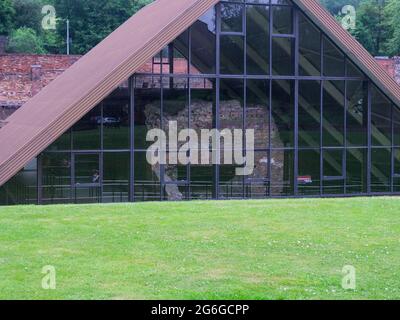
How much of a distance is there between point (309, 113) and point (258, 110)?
1824mm

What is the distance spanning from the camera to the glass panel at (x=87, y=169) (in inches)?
899

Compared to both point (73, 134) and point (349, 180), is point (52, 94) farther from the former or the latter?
point (349, 180)

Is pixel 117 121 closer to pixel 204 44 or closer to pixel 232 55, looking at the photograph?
pixel 204 44

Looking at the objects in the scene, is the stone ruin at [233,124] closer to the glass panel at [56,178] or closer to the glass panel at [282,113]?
the glass panel at [282,113]

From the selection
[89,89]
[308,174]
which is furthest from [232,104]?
[89,89]

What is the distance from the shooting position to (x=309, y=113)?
85.7 feet

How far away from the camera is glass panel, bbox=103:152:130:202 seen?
920 inches

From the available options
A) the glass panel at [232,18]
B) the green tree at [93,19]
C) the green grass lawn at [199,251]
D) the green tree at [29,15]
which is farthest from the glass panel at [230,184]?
the green tree at [29,15]

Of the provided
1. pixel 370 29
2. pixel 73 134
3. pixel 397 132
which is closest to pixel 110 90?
pixel 73 134

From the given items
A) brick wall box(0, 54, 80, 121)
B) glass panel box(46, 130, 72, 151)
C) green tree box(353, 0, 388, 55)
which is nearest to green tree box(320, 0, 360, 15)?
green tree box(353, 0, 388, 55)

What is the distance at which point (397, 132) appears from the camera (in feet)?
88.3

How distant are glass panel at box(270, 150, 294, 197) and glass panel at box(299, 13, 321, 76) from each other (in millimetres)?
2840

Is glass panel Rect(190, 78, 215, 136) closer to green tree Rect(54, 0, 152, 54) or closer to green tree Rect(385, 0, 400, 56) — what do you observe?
green tree Rect(54, 0, 152, 54)

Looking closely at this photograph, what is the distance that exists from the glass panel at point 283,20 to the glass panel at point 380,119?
12.2 feet
